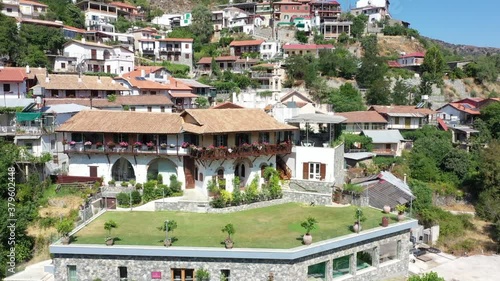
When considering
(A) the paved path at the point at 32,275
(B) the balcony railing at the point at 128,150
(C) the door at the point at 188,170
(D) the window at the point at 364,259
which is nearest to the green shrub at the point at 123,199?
(B) the balcony railing at the point at 128,150

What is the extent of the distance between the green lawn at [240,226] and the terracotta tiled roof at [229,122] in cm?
561

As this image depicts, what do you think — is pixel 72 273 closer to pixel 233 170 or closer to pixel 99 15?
pixel 233 170

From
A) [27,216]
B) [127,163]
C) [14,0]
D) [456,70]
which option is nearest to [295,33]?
[456,70]

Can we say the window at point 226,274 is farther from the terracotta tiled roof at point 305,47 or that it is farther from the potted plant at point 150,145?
the terracotta tiled roof at point 305,47

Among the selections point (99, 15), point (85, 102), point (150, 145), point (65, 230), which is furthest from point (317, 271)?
point (99, 15)

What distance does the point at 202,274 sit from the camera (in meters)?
18.6

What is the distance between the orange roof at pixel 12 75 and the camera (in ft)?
125

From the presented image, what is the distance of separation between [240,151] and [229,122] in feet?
7.13

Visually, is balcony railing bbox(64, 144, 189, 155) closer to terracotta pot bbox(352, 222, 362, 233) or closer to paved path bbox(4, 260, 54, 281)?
paved path bbox(4, 260, 54, 281)

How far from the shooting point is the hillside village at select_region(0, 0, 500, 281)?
19.5 meters

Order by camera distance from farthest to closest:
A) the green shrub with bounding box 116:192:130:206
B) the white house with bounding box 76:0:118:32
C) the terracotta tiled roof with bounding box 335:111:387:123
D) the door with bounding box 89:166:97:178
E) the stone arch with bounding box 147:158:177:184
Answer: the white house with bounding box 76:0:118:32, the terracotta tiled roof with bounding box 335:111:387:123, the door with bounding box 89:166:97:178, the stone arch with bounding box 147:158:177:184, the green shrub with bounding box 116:192:130:206

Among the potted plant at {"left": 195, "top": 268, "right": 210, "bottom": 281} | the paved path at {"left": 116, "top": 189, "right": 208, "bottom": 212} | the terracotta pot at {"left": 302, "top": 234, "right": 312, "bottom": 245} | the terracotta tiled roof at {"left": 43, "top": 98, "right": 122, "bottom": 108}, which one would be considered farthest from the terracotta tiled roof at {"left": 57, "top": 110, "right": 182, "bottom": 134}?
the terracotta pot at {"left": 302, "top": 234, "right": 312, "bottom": 245}

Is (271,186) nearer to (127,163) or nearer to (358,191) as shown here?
(358,191)

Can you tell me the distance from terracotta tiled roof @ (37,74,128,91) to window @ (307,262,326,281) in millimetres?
29576
